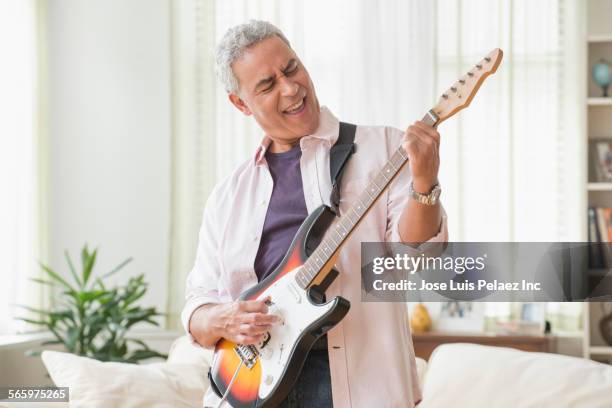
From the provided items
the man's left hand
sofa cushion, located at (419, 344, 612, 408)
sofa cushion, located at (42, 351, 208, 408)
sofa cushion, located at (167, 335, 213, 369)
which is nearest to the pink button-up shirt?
the man's left hand

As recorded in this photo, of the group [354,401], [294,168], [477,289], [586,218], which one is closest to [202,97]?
[477,289]

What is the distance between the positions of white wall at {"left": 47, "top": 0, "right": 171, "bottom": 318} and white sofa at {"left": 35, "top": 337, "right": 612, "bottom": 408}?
5.70 feet

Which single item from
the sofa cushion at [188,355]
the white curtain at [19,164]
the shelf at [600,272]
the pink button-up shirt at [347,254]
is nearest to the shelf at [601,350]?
the shelf at [600,272]

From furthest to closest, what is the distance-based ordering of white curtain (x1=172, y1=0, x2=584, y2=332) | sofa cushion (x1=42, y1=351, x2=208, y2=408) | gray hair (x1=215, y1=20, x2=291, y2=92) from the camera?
white curtain (x1=172, y1=0, x2=584, y2=332), sofa cushion (x1=42, y1=351, x2=208, y2=408), gray hair (x1=215, y1=20, x2=291, y2=92)

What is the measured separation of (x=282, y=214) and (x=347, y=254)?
16cm

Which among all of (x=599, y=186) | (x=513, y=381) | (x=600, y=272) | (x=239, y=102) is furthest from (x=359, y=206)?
(x=599, y=186)

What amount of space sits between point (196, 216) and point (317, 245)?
2.78 metres

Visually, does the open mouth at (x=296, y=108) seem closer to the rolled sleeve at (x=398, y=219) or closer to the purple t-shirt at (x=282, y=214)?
the purple t-shirt at (x=282, y=214)

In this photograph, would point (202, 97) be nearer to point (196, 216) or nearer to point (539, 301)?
point (196, 216)

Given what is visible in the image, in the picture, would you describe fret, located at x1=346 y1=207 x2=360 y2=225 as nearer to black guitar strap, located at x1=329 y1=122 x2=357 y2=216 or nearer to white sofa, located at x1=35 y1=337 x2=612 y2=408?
black guitar strap, located at x1=329 y1=122 x2=357 y2=216

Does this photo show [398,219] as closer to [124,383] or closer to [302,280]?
[302,280]

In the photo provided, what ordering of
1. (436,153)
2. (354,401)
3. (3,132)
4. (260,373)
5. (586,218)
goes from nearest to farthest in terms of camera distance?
(436,153)
(354,401)
(260,373)
(586,218)
(3,132)

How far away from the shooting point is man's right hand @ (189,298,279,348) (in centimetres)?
153

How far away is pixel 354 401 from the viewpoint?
143 cm
